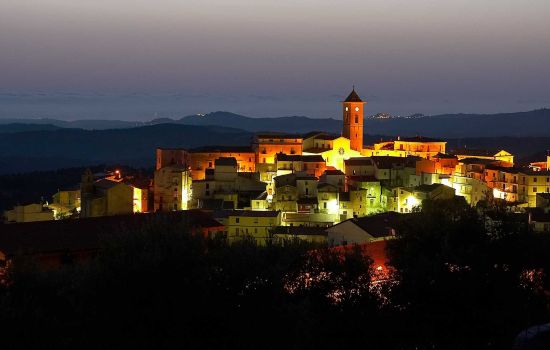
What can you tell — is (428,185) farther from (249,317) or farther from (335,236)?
(249,317)

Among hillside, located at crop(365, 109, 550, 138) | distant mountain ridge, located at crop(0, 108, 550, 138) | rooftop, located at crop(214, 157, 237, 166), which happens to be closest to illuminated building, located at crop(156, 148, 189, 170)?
rooftop, located at crop(214, 157, 237, 166)

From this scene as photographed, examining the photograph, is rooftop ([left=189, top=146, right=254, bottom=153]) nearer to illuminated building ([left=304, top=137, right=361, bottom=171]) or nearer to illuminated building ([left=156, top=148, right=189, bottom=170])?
illuminated building ([left=156, top=148, right=189, bottom=170])

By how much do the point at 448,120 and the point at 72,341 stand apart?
182 m

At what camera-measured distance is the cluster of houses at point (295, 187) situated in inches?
1469

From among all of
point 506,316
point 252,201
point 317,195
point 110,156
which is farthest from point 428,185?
point 110,156

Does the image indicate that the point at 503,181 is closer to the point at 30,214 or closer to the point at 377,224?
the point at 377,224

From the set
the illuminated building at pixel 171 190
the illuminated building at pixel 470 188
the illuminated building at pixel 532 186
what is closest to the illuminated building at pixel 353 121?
the illuminated building at pixel 470 188

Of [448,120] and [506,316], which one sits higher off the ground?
[448,120]

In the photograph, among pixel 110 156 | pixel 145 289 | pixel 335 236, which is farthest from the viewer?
pixel 110 156

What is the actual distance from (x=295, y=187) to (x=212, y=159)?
27.4 ft

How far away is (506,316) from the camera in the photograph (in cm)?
1482

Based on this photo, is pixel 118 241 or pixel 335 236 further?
pixel 335 236

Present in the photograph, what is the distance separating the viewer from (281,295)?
1358cm

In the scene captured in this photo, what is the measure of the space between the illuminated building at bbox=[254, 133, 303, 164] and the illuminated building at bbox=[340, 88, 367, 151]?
467cm
